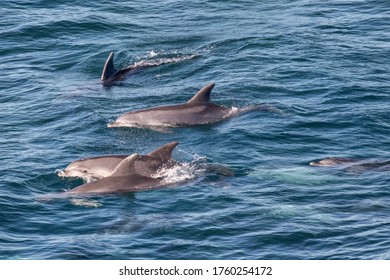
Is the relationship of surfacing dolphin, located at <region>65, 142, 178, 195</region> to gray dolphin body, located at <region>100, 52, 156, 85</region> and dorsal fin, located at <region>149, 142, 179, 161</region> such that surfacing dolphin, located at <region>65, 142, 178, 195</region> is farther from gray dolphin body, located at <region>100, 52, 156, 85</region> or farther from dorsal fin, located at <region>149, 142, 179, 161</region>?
gray dolphin body, located at <region>100, 52, 156, 85</region>

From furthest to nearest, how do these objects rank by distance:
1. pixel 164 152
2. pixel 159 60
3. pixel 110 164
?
pixel 159 60 → pixel 110 164 → pixel 164 152

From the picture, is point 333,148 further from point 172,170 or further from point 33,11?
point 33,11

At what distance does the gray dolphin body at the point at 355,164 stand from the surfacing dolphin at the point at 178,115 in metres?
4.58

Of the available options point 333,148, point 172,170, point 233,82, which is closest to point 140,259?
point 172,170

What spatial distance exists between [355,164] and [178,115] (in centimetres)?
607

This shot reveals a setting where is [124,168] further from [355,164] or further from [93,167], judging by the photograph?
[355,164]

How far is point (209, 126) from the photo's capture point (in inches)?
1247

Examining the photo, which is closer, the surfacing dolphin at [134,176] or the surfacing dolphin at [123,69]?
the surfacing dolphin at [134,176]

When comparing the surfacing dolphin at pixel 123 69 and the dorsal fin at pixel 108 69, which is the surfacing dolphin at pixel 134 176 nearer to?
the surfacing dolphin at pixel 123 69

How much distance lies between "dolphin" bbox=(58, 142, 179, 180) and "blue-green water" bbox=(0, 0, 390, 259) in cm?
52

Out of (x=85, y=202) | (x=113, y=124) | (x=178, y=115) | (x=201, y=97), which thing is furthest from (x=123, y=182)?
(x=201, y=97)

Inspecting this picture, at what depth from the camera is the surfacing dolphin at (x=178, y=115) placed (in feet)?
104

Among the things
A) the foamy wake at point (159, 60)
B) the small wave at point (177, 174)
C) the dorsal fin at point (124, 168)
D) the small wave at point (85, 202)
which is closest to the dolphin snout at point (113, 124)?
the small wave at point (177, 174)

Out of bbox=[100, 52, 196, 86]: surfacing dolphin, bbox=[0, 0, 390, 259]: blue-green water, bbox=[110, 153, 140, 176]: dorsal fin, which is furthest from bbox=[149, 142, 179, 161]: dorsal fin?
bbox=[100, 52, 196, 86]: surfacing dolphin
